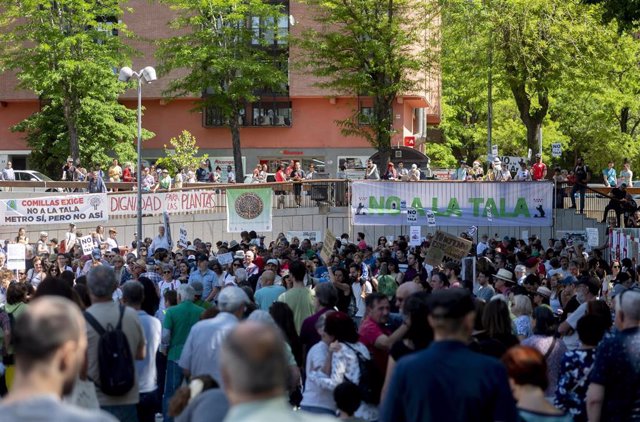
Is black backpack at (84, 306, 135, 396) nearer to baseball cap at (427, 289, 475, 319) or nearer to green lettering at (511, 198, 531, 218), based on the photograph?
baseball cap at (427, 289, 475, 319)

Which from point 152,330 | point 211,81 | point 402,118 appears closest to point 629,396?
point 152,330

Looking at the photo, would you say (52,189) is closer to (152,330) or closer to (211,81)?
(211,81)

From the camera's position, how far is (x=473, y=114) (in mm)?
79750

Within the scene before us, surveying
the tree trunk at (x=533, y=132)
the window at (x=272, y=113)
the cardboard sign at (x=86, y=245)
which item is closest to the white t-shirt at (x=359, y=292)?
the cardboard sign at (x=86, y=245)

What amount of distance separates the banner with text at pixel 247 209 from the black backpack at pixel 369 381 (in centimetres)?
2057

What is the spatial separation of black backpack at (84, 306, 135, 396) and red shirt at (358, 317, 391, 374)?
1.82 m

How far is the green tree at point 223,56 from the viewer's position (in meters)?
50.8

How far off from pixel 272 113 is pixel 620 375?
5407 centimetres

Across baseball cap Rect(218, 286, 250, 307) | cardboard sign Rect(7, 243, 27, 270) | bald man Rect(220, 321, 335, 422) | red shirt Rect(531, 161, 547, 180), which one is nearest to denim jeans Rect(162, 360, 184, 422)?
baseball cap Rect(218, 286, 250, 307)

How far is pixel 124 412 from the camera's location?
320 inches

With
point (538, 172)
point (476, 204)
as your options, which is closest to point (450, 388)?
point (476, 204)

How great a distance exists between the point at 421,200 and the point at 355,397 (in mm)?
23752

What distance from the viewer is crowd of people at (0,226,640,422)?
13.9ft

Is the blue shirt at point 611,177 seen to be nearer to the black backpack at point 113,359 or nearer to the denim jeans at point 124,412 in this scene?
the denim jeans at point 124,412
